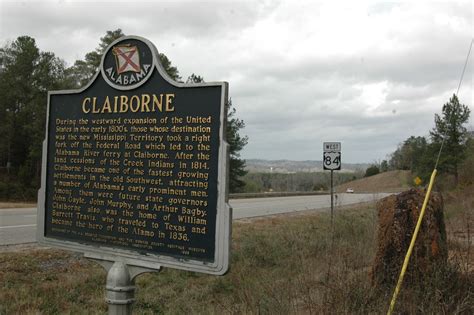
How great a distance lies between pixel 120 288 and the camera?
3686 millimetres

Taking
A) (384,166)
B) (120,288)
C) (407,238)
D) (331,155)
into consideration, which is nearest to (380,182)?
(384,166)

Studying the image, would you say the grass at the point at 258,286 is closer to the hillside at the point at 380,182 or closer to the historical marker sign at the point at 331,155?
the historical marker sign at the point at 331,155

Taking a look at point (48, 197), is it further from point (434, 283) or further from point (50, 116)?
point (434, 283)

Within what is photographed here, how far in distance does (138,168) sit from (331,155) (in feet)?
33.9

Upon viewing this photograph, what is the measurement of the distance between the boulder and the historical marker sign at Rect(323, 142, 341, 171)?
23.8 ft

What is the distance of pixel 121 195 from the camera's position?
392 centimetres

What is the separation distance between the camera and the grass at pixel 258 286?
4648 mm

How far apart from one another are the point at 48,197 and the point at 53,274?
3.27m

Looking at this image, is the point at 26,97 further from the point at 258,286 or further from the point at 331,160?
the point at 258,286

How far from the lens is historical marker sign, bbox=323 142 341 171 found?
43.9 ft

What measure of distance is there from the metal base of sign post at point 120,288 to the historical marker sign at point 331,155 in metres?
10.2

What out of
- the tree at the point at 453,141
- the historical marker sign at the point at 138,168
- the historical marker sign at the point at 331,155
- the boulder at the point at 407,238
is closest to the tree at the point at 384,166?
the tree at the point at 453,141

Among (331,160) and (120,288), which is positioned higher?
(331,160)

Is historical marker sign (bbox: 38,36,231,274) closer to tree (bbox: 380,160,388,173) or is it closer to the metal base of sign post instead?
the metal base of sign post
